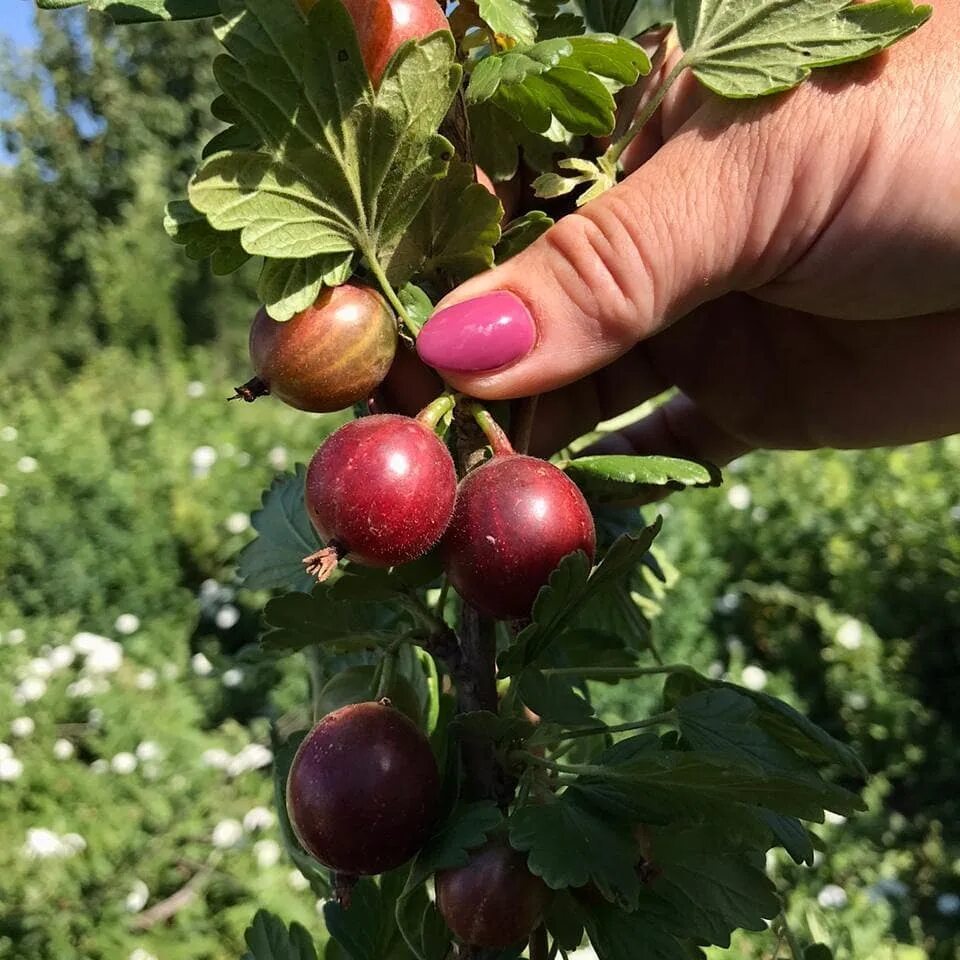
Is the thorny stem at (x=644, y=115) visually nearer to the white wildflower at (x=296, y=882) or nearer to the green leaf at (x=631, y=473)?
the green leaf at (x=631, y=473)

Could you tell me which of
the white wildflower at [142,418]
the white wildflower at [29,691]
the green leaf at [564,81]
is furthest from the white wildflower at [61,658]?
the green leaf at [564,81]

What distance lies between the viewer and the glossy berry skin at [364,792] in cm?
55

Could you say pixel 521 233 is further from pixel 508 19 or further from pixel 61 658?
pixel 61 658

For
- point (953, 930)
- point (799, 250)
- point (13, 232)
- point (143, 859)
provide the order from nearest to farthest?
point (799, 250)
point (953, 930)
point (143, 859)
point (13, 232)

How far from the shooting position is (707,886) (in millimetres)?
615

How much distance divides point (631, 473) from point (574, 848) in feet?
0.80

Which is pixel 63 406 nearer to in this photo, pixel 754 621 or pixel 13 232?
pixel 754 621

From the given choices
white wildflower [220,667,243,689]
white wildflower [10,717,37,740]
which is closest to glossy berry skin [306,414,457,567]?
white wildflower [10,717,37,740]

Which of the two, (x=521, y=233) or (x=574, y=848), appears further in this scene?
(x=521, y=233)

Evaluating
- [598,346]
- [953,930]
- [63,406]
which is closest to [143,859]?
[953,930]

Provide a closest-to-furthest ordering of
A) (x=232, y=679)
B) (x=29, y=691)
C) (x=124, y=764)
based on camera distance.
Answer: (x=124, y=764), (x=29, y=691), (x=232, y=679)

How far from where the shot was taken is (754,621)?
337 centimetres

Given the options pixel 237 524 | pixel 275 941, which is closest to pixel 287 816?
pixel 275 941

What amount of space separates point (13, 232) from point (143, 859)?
590 inches
